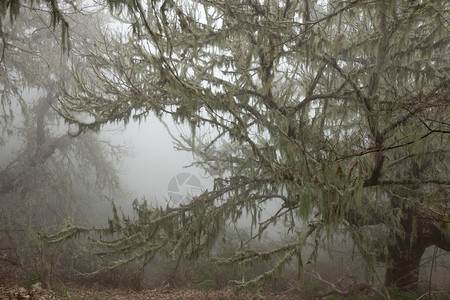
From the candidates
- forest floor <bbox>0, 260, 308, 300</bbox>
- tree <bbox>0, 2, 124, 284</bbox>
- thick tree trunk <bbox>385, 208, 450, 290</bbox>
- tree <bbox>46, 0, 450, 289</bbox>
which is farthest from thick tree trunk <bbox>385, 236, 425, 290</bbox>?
tree <bbox>0, 2, 124, 284</bbox>

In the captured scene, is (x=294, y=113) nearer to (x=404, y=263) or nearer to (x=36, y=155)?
(x=404, y=263)

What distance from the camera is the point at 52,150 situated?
41.5 feet

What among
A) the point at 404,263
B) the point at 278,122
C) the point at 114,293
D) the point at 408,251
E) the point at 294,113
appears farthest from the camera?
the point at 114,293

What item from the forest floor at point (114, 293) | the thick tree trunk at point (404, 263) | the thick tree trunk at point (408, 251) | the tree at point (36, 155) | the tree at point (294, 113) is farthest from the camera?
the tree at point (36, 155)

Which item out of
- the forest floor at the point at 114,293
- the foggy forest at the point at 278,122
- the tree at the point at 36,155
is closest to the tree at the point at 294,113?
the foggy forest at the point at 278,122

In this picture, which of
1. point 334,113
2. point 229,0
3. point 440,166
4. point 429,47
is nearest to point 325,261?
point 440,166

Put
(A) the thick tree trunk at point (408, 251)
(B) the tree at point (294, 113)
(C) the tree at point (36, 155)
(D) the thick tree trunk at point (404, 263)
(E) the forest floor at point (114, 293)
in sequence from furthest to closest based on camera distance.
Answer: (C) the tree at point (36, 155)
(E) the forest floor at point (114, 293)
(D) the thick tree trunk at point (404, 263)
(A) the thick tree trunk at point (408, 251)
(B) the tree at point (294, 113)

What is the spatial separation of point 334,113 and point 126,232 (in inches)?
157

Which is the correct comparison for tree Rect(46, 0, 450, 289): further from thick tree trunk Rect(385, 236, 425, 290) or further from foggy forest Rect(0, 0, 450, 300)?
thick tree trunk Rect(385, 236, 425, 290)

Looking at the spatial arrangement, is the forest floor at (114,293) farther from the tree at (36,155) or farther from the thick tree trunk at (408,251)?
the thick tree trunk at (408,251)

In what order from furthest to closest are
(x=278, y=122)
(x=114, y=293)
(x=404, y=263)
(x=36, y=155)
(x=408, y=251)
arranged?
(x=36, y=155), (x=114, y=293), (x=404, y=263), (x=408, y=251), (x=278, y=122)

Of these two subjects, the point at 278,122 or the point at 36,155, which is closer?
the point at 278,122

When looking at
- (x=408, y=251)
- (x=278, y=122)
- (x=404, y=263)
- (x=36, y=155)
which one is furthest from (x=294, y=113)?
(x=36, y=155)

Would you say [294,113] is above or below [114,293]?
above
